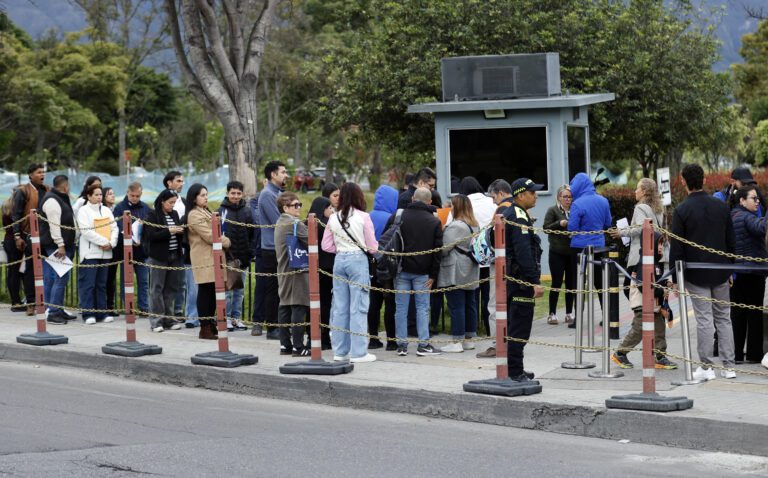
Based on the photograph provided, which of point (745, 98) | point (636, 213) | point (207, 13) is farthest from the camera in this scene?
point (745, 98)

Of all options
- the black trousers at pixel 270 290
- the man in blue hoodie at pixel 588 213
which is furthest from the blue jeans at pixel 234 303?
the man in blue hoodie at pixel 588 213

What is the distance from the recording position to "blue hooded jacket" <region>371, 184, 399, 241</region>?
12719 millimetres

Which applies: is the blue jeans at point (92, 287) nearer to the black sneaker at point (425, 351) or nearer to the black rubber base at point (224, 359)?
the black rubber base at point (224, 359)

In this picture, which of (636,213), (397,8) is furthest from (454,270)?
(397,8)

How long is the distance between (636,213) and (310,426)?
14.0ft

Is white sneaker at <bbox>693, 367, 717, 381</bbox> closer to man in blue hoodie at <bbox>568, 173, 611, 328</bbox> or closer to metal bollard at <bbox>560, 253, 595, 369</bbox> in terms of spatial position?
metal bollard at <bbox>560, 253, 595, 369</bbox>

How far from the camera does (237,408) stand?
1021 centimetres

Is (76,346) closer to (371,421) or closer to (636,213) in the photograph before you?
(371,421)

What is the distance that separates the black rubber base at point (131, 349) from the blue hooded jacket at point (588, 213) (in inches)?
194

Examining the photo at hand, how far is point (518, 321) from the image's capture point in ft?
32.0

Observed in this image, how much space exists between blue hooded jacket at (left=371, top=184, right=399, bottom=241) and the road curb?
2354mm

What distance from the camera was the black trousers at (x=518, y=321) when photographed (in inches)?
384

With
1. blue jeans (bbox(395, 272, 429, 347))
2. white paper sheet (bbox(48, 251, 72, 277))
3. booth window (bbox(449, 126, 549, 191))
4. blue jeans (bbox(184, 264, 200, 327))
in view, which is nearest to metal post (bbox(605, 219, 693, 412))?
blue jeans (bbox(395, 272, 429, 347))

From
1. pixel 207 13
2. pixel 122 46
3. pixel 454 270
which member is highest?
pixel 122 46
